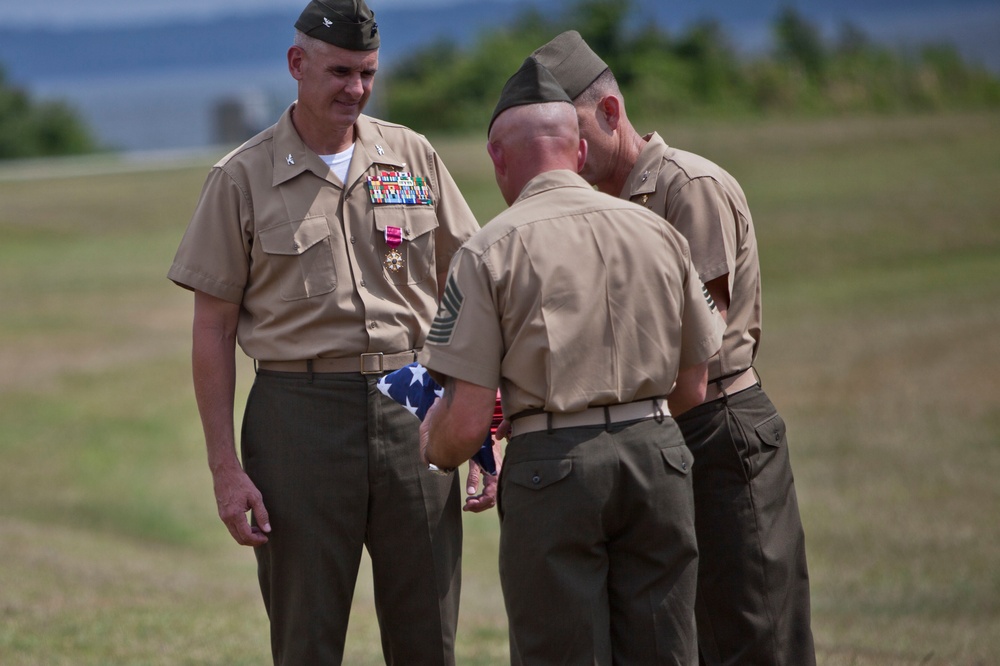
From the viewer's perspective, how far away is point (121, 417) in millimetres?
13031

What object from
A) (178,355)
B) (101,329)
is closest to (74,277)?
(101,329)

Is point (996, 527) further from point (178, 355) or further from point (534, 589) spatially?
point (178, 355)

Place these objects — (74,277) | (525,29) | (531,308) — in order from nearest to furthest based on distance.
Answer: (531,308), (74,277), (525,29)

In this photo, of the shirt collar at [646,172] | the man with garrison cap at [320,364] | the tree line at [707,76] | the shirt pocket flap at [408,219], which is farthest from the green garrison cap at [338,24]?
the tree line at [707,76]

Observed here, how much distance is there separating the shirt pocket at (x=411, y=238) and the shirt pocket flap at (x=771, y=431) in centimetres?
113

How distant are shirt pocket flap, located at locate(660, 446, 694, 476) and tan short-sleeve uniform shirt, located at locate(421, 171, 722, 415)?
0.55ft

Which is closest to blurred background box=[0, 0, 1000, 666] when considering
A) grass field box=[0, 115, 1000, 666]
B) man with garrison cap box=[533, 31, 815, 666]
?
grass field box=[0, 115, 1000, 666]

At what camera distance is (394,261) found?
3.91 meters

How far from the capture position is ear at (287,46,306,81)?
12.6ft

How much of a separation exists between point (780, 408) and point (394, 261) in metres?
9.84

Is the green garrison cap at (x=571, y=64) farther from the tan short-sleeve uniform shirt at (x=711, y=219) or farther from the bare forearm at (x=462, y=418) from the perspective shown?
the bare forearm at (x=462, y=418)

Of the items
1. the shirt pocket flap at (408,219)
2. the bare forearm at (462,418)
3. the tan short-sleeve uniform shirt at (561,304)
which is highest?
the shirt pocket flap at (408,219)

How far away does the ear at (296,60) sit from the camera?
3.83 metres

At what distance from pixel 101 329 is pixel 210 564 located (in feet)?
28.1
